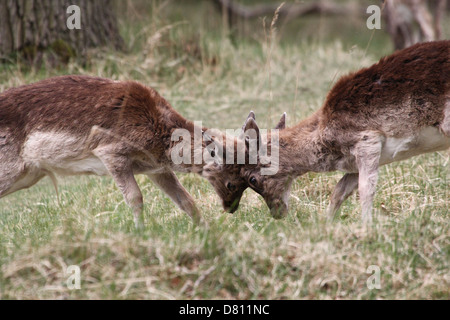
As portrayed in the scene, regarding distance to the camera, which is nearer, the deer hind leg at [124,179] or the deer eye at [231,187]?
the deer hind leg at [124,179]

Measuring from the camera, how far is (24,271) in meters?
4.54

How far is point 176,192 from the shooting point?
263 inches

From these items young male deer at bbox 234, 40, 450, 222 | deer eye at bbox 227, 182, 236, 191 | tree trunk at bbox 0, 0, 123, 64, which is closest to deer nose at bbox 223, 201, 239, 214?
deer eye at bbox 227, 182, 236, 191

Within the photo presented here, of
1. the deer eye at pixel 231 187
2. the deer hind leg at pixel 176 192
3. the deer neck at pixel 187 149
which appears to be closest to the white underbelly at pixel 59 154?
the deer hind leg at pixel 176 192

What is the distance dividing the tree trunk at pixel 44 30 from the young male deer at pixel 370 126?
4997mm

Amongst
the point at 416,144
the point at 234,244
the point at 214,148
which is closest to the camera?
the point at 234,244

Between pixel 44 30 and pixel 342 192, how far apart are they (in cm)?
588

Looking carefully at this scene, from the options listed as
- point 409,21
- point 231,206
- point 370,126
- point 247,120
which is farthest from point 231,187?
point 409,21

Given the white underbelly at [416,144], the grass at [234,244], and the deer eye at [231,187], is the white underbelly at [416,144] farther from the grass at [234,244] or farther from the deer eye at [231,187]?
the deer eye at [231,187]

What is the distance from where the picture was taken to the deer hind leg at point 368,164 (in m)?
5.93

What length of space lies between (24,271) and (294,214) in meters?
2.78

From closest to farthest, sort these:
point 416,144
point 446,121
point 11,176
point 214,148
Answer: point 446,121
point 416,144
point 214,148
point 11,176

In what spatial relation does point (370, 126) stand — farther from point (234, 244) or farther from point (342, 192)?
point (234, 244)

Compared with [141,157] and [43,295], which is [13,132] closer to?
[141,157]
